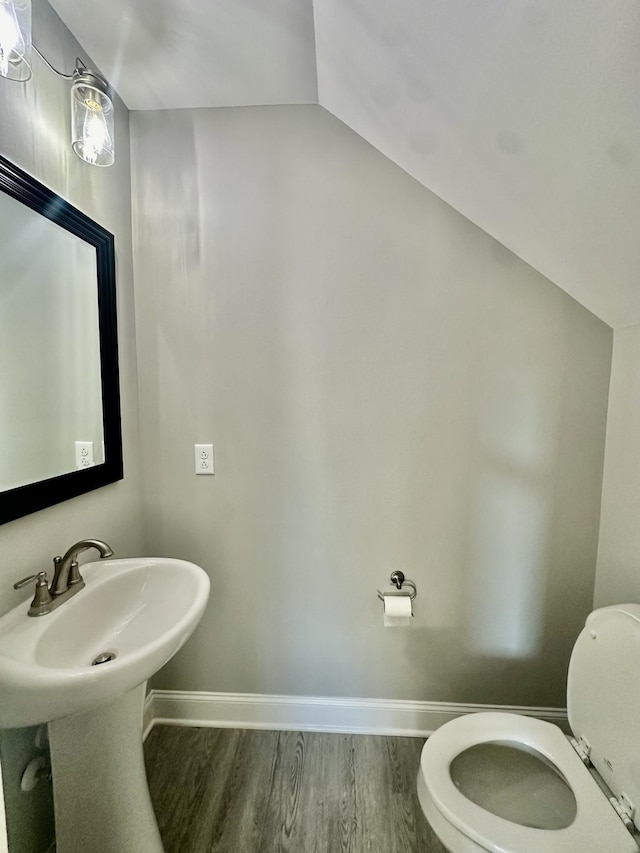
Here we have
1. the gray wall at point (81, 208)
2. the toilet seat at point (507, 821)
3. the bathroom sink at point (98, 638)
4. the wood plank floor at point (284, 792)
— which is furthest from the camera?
the wood plank floor at point (284, 792)

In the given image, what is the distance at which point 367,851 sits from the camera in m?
1.04

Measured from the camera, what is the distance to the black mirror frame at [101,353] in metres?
0.85

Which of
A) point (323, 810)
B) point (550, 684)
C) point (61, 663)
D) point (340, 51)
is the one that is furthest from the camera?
point (550, 684)

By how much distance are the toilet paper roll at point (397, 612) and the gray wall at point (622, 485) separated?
69cm

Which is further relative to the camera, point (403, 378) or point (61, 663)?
point (403, 378)

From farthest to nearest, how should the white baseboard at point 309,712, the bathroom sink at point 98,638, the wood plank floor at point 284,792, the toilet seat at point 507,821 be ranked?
the white baseboard at point 309,712 < the wood plank floor at point 284,792 < the toilet seat at point 507,821 < the bathroom sink at point 98,638

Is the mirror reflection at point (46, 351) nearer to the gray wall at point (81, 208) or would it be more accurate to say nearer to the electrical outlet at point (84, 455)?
the electrical outlet at point (84, 455)

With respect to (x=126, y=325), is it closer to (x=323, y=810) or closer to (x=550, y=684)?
(x=323, y=810)

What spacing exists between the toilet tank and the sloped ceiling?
2.97ft

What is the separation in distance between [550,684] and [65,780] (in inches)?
61.9

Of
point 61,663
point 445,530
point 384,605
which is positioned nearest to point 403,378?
point 445,530

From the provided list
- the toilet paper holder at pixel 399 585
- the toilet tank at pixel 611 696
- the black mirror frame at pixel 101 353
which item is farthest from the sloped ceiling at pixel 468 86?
the toilet paper holder at pixel 399 585

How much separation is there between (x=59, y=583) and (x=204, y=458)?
1.91 feet

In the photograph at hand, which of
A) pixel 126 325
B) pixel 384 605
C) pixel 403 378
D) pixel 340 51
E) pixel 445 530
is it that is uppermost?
pixel 340 51
